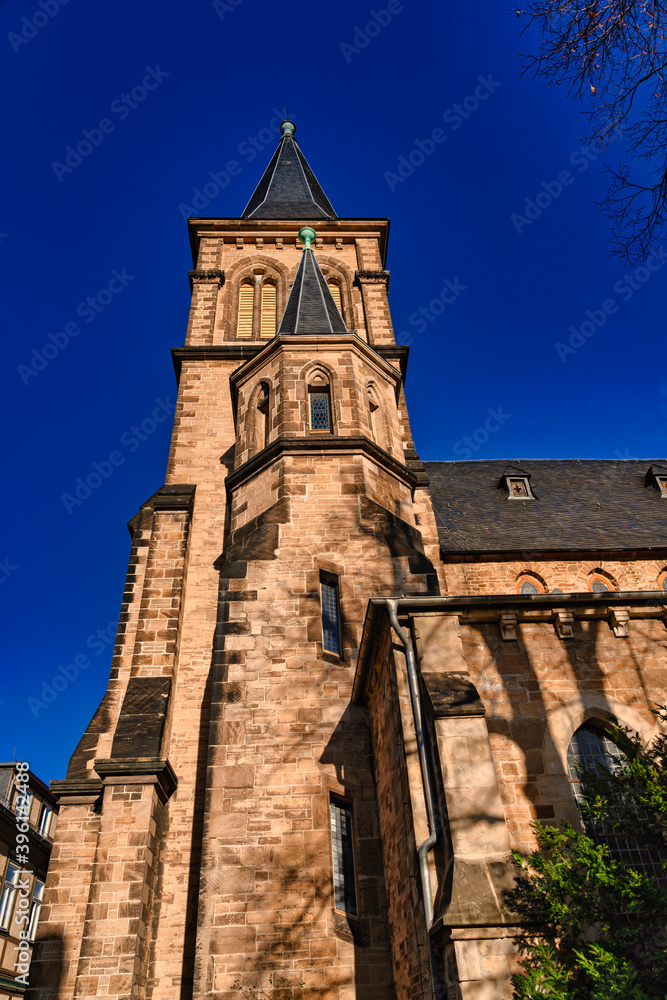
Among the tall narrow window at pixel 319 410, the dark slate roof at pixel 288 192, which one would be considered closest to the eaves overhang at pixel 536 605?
the tall narrow window at pixel 319 410

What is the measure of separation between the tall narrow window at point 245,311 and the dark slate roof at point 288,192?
387cm

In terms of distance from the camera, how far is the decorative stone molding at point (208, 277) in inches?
922

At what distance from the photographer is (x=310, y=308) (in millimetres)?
18109

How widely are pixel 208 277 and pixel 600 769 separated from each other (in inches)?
796

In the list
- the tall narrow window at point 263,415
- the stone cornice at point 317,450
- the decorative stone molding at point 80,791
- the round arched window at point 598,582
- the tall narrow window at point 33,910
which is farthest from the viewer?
the tall narrow window at point 33,910

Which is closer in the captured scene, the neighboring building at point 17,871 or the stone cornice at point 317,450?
the stone cornice at point 317,450

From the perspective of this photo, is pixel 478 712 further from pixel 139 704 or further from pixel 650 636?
pixel 139 704

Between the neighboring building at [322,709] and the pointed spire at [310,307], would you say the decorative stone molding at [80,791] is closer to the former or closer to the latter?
the neighboring building at [322,709]

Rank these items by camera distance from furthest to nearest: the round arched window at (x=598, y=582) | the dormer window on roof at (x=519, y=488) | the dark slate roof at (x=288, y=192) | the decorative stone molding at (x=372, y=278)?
1. the dark slate roof at (x=288, y=192)
2. the decorative stone molding at (x=372, y=278)
3. the dormer window on roof at (x=519, y=488)
4. the round arched window at (x=598, y=582)

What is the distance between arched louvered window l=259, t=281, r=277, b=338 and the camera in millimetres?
22328

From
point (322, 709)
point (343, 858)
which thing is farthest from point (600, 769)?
point (322, 709)

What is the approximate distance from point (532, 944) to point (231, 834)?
488cm

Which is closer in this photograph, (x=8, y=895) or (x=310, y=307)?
(x=310, y=307)

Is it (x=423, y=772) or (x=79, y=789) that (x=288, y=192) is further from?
(x=423, y=772)
